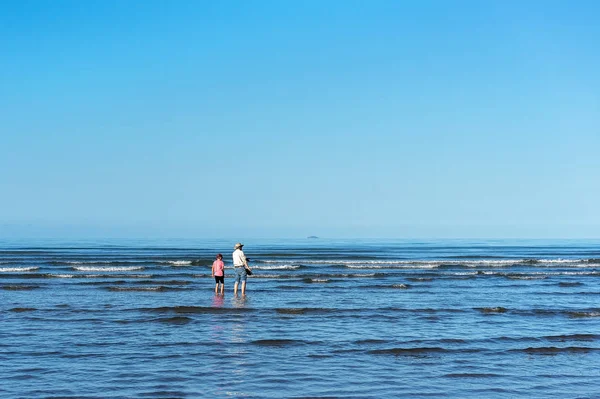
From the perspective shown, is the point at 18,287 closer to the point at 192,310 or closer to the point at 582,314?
the point at 192,310

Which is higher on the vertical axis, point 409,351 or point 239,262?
point 239,262

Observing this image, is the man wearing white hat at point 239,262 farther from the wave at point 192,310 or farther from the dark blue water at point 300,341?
the wave at point 192,310

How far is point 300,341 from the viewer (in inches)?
604

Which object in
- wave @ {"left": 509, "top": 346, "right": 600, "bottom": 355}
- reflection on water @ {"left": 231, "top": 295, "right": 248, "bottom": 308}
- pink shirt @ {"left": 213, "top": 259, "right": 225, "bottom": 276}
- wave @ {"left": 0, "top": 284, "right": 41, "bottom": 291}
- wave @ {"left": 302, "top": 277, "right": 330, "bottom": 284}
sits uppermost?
pink shirt @ {"left": 213, "top": 259, "right": 225, "bottom": 276}

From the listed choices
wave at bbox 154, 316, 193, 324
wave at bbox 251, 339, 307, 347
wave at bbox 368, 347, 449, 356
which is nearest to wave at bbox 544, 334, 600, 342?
wave at bbox 368, 347, 449, 356

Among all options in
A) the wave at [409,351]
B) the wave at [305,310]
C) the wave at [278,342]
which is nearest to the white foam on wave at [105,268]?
the wave at [305,310]

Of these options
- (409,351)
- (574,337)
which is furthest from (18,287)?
(574,337)

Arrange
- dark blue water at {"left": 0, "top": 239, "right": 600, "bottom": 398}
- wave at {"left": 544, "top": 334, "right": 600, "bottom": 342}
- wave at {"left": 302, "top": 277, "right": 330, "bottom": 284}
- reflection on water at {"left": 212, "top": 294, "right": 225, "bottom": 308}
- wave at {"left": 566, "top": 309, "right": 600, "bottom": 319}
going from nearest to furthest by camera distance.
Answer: dark blue water at {"left": 0, "top": 239, "right": 600, "bottom": 398}, wave at {"left": 544, "top": 334, "right": 600, "bottom": 342}, wave at {"left": 566, "top": 309, "right": 600, "bottom": 319}, reflection on water at {"left": 212, "top": 294, "right": 225, "bottom": 308}, wave at {"left": 302, "top": 277, "right": 330, "bottom": 284}

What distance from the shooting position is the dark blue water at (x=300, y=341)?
36.4 ft

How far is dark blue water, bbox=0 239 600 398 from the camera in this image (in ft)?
36.4

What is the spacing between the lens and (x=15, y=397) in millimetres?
10234

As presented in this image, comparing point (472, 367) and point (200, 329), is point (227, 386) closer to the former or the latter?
point (472, 367)

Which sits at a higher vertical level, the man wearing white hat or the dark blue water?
the man wearing white hat

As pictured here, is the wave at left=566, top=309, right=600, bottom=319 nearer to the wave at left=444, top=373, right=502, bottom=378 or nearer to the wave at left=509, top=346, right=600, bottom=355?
the wave at left=509, top=346, right=600, bottom=355
